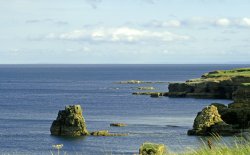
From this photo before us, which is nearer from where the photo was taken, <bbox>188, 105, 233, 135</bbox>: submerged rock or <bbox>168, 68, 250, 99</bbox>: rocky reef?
<bbox>188, 105, 233, 135</bbox>: submerged rock

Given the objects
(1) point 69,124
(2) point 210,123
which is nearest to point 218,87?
(1) point 69,124

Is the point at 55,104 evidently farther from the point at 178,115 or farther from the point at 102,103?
the point at 178,115

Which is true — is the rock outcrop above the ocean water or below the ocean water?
above

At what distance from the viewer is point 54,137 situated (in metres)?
99.8

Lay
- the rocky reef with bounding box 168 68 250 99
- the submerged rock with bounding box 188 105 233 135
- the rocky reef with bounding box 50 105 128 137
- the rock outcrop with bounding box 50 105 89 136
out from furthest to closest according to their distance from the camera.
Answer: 1. the rocky reef with bounding box 168 68 250 99
2. the rock outcrop with bounding box 50 105 89 136
3. the rocky reef with bounding box 50 105 128 137
4. the submerged rock with bounding box 188 105 233 135

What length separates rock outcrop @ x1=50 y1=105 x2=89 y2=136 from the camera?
102562 mm

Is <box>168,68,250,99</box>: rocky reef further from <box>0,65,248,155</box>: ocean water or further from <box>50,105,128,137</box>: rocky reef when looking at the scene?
<box>50,105,128,137</box>: rocky reef

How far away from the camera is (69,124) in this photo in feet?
343

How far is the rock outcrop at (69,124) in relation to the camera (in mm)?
102562

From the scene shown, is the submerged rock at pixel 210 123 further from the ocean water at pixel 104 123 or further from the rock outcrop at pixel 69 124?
the rock outcrop at pixel 69 124

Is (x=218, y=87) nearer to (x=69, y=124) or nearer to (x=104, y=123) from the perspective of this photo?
(x=104, y=123)

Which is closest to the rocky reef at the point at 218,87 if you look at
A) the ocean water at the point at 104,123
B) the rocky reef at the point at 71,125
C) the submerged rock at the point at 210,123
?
the ocean water at the point at 104,123

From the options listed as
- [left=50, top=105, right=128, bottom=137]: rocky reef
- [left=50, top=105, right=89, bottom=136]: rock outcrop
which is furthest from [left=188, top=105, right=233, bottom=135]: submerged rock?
[left=50, top=105, right=89, bottom=136]: rock outcrop

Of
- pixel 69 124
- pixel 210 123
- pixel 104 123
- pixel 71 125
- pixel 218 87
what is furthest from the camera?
pixel 218 87
